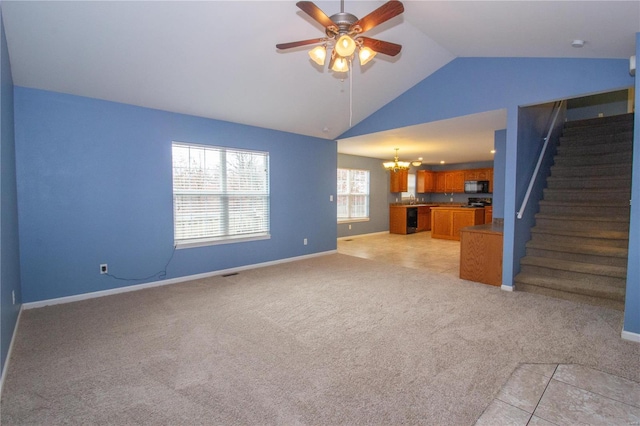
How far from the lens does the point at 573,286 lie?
366cm

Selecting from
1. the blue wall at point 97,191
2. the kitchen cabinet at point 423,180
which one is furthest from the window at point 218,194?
the kitchen cabinet at point 423,180

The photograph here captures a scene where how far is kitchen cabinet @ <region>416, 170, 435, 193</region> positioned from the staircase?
4.99 metres

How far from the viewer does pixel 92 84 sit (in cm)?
344

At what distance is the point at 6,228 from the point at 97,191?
124cm

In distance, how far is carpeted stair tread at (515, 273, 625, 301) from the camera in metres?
3.40

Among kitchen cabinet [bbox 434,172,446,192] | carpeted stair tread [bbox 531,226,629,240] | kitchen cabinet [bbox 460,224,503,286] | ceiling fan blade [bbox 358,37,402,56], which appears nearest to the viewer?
ceiling fan blade [bbox 358,37,402,56]

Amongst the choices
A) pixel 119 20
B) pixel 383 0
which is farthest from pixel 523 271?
pixel 119 20

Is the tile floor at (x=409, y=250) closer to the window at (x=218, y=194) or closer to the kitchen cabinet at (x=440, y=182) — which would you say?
the kitchen cabinet at (x=440, y=182)

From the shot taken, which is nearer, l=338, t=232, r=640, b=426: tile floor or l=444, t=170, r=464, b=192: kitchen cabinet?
l=338, t=232, r=640, b=426: tile floor

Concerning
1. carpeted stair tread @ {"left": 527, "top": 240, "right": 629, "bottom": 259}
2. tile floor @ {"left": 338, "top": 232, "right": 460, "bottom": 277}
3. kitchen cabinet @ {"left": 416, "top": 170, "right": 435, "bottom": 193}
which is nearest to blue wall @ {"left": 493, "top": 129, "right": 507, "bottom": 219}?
carpeted stair tread @ {"left": 527, "top": 240, "right": 629, "bottom": 259}

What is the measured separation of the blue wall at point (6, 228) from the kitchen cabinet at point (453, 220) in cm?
844

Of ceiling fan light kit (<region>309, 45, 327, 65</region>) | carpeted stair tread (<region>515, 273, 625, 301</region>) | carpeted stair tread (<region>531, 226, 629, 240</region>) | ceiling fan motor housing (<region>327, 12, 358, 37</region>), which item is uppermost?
ceiling fan motor housing (<region>327, 12, 358, 37</region>)

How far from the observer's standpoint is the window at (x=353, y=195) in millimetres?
8445

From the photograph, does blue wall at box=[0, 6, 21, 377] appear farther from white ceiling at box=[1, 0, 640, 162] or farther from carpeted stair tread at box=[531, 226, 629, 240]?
carpeted stair tread at box=[531, 226, 629, 240]
